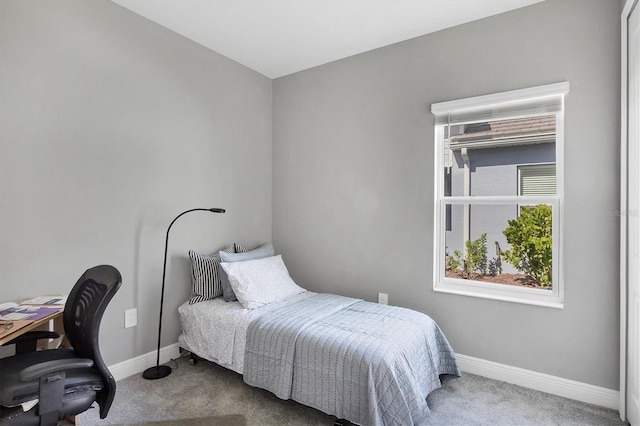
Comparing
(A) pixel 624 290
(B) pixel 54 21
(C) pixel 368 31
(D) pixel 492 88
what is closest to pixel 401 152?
(D) pixel 492 88

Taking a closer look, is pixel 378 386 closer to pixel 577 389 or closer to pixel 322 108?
pixel 577 389

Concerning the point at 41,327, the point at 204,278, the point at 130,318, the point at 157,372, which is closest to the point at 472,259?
the point at 204,278

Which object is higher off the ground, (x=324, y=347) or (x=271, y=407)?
(x=324, y=347)

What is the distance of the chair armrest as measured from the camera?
131cm

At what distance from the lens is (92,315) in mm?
1601

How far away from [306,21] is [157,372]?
288 cm

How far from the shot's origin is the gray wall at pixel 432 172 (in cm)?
227

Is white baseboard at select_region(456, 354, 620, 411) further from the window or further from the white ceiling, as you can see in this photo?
the white ceiling

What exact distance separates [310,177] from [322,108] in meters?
0.69

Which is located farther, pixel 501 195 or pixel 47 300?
pixel 501 195

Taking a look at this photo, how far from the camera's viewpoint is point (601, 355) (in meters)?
2.27

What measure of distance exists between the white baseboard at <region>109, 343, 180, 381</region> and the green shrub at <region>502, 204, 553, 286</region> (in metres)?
2.78

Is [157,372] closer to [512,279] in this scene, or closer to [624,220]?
[512,279]

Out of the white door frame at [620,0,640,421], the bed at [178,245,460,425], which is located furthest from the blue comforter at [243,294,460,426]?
the white door frame at [620,0,640,421]
